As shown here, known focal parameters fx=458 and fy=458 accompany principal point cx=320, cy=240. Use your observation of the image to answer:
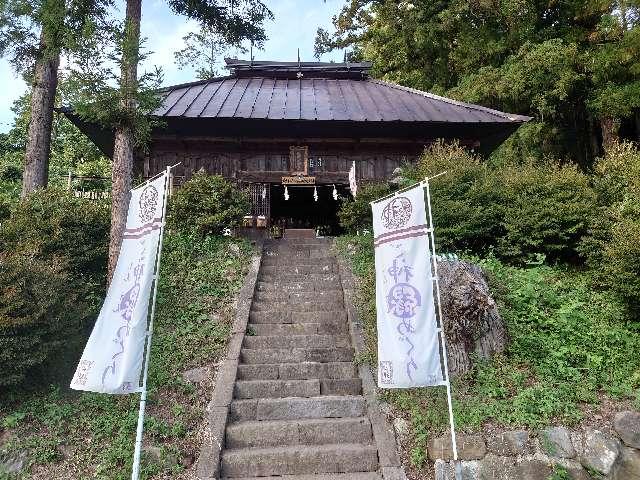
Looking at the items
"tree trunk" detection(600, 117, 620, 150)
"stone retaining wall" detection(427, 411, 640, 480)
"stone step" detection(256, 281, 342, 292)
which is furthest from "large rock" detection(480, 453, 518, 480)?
"tree trunk" detection(600, 117, 620, 150)

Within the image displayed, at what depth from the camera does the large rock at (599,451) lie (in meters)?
4.38

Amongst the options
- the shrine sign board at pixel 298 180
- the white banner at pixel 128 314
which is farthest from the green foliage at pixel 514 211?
the white banner at pixel 128 314

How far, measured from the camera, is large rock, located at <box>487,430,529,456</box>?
14.5 feet

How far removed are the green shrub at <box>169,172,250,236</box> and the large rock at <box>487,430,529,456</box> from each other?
607cm

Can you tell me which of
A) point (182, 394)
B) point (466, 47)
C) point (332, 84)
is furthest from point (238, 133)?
point (466, 47)

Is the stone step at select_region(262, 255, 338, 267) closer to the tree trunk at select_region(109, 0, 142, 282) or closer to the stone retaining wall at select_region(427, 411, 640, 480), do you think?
the tree trunk at select_region(109, 0, 142, 282)

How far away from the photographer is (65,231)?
293 inches

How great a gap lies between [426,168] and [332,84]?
262 inches

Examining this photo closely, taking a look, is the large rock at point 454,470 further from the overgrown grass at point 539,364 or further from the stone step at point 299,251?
the stone step at point 299,251

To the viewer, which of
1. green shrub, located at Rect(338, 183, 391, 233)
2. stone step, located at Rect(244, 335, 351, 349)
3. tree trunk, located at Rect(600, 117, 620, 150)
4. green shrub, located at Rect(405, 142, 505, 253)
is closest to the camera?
stone step, located at Rect(244, 335, 351, 349)

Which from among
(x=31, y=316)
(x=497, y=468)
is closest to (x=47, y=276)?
(x=31, y=316)

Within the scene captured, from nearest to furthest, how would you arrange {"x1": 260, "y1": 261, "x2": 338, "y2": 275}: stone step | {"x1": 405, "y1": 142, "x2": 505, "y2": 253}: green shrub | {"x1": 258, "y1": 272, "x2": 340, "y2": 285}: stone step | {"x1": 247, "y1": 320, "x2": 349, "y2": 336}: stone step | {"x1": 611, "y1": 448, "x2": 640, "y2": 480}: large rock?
1. {"x1": 611, "y1": 448, "x2": 640, "y2": 480}: large rock
2. {"x1": 247, "y1": 320, "x2": 349, "y2": 336}: stone step
3. {"x1": 258, "y1": 272, "x2": 340, "y2": 285}: stone step
4. {"x1": 405, "y1": 142, "x2": 505, "y2": 253}: green shrub
5. {"x1": 260, "y1": 261, "x2": 338, "y2": 275}: stone step

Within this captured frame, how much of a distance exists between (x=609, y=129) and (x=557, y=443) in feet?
41.1

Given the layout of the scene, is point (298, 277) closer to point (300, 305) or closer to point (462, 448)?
point (300, 305)
